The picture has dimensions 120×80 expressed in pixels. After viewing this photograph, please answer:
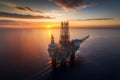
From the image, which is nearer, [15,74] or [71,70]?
[15,74]

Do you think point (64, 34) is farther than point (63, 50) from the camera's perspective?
Yes

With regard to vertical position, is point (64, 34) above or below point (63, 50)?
A: above

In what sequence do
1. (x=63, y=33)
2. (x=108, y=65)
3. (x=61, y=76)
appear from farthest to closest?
(x=63, y=33), (x=108, y=65), (x=61, y=76)

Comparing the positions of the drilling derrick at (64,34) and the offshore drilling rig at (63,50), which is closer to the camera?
the offshore drilling rig at (63,50)

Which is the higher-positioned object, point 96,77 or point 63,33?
point 63,33

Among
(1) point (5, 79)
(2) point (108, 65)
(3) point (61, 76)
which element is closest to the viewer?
(1) point (5, 79)

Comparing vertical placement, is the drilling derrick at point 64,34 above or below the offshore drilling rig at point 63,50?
above

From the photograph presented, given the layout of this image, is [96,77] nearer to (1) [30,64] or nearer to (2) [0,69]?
(1) [30,64]

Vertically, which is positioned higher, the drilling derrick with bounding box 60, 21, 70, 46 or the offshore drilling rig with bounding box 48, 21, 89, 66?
the drilling derrick with bounding box 60, 21, 70, 46

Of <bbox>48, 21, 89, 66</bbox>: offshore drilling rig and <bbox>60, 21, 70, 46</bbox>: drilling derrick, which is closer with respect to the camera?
<bbox>48, 21, 89, 66</bbox>: offshore drilling rig

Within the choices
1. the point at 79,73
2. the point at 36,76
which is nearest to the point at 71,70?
the point at 79,73
